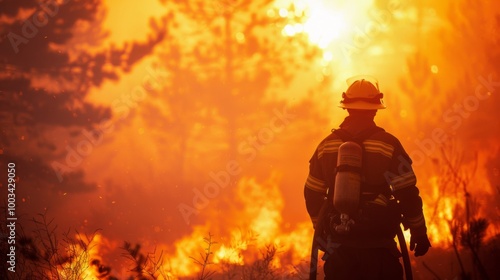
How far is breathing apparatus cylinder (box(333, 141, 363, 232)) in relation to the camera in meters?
4.18

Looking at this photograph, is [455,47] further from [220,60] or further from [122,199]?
[122,199]

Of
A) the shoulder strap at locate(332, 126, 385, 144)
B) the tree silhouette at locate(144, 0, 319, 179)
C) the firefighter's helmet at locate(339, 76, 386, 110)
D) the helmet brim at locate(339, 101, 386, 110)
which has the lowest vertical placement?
the shoulder strap at locate(332, 126, 385, 144)

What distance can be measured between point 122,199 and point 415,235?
2497cm

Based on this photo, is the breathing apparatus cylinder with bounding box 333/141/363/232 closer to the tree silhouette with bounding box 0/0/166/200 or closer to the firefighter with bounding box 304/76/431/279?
the firefighter with bounding box 304/76/431/279

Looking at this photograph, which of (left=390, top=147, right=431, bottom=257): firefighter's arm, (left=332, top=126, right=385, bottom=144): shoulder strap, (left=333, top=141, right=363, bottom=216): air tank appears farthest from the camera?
(left=332, top=126, right=385, bottom=144): shoulder strap

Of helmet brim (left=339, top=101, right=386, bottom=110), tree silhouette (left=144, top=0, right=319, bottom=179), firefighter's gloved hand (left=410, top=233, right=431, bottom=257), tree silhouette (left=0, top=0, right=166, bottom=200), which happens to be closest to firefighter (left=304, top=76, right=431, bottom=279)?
firefighter's gloved hand (left=410, top=233, right=431, bottom=257)

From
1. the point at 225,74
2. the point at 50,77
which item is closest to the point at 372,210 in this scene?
the point at 50,77

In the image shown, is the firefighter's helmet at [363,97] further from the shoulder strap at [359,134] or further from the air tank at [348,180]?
the air tank at [348,180]

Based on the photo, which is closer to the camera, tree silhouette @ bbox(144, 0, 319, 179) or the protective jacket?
the protective jacket

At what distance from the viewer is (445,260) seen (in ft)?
65.7

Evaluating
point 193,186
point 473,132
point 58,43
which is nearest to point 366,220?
point 58,43

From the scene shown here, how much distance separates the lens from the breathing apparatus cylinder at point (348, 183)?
13.7ft

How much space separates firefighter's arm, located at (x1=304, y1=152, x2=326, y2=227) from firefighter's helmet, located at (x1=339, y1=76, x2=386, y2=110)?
23.8 inches

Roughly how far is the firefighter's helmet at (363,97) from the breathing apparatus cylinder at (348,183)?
0.49m
